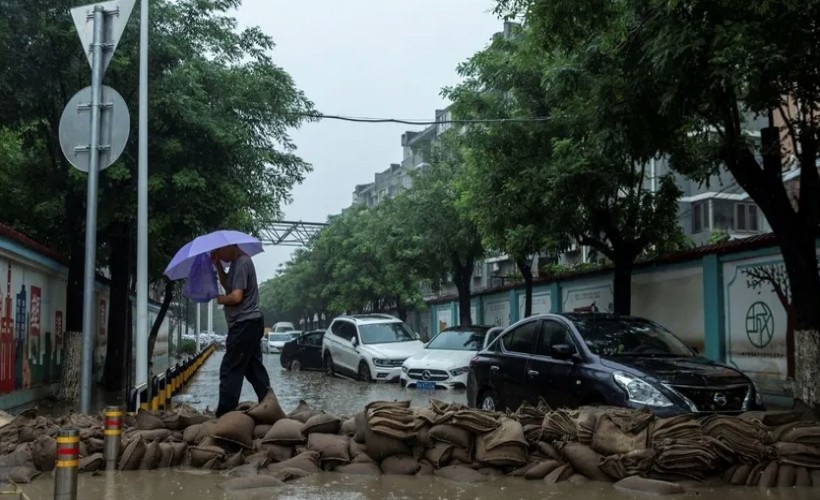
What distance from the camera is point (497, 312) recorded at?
106ft

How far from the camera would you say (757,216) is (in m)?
38.6

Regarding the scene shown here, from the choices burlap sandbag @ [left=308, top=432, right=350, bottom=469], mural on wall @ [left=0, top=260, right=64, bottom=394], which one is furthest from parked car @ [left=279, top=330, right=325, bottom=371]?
burlap sandbag @ [left=308, top=432, right=350, bottom=469]

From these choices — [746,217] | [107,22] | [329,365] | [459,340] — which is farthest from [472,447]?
[746,217]

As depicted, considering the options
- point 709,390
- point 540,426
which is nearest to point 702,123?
point 709,390

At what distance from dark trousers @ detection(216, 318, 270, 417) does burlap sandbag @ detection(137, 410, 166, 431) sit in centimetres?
62

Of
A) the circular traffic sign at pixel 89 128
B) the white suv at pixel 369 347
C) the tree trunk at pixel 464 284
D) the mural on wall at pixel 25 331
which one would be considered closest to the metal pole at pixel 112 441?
the circular traffic sign at pixel 89 128

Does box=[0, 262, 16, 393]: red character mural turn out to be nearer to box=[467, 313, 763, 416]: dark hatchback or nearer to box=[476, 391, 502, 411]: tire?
box=[467, 313, 763, 416]: dark hatchback

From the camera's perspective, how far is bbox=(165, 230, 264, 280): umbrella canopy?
8.27m

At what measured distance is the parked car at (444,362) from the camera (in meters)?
17.6

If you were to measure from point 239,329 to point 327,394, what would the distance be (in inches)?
386

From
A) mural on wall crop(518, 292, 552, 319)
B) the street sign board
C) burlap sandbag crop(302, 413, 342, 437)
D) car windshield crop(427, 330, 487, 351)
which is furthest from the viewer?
mural on wall crop(518, 292, 552, 319)

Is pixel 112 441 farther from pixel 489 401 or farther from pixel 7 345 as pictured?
pixel 7 345

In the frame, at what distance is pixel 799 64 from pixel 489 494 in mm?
6331

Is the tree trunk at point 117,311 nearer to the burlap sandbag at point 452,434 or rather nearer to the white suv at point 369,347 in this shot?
the white suv at point 369,347
